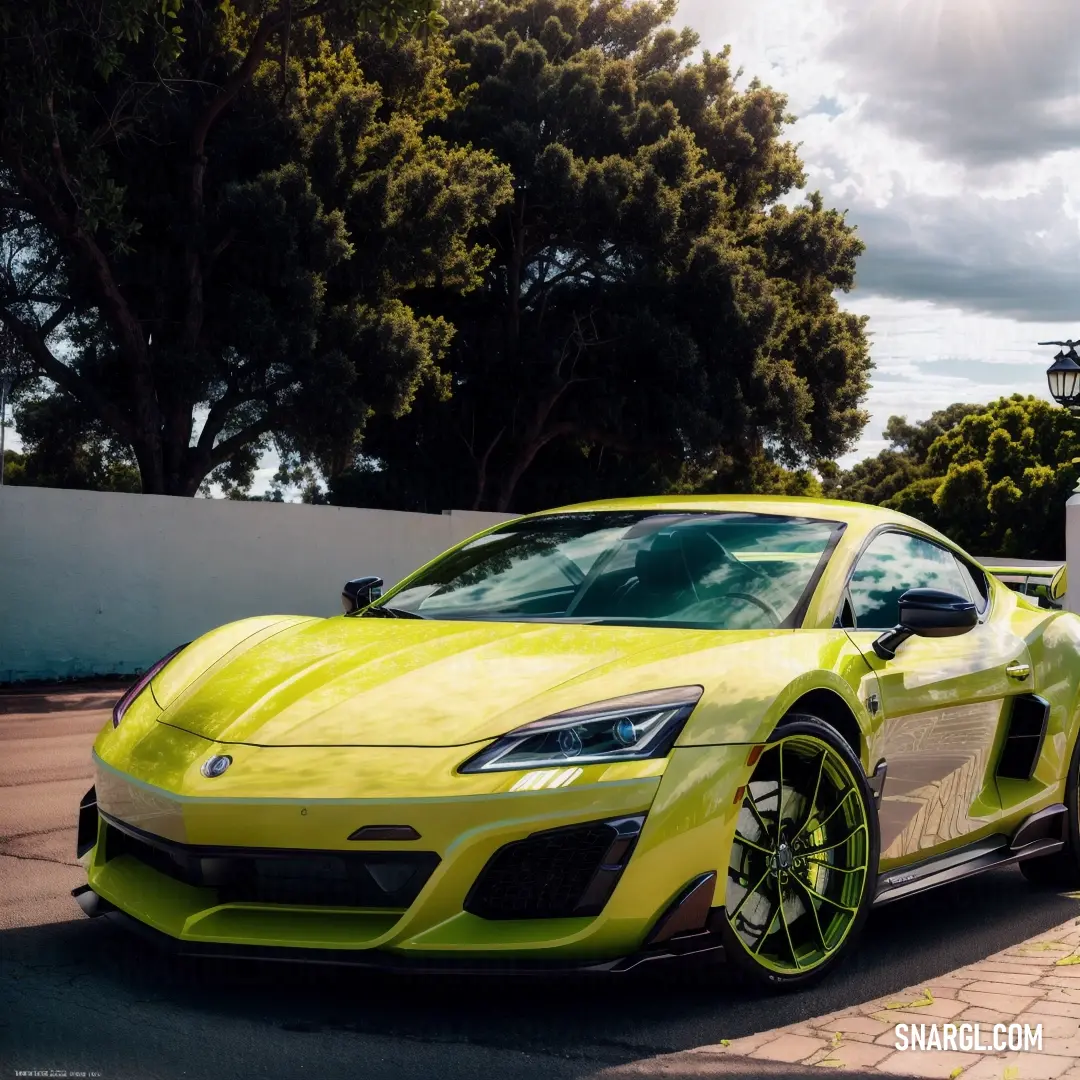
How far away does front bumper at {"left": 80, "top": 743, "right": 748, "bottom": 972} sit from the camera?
340 centimetres

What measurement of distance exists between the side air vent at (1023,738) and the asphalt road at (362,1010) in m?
0.53

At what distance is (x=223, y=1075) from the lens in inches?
125

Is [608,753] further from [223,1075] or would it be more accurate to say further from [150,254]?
[150,254]

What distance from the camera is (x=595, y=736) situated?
11.7 ft

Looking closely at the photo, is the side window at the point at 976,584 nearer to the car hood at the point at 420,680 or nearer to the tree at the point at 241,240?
the car hood at the point at 420,680

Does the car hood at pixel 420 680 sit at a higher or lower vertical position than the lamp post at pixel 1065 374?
lower

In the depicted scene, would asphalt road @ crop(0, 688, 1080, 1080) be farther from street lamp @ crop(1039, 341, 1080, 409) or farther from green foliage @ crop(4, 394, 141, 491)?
green foliage @ crop(4, 394, 141, 491)

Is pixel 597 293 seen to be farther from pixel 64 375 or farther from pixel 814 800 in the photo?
pixel 814 800

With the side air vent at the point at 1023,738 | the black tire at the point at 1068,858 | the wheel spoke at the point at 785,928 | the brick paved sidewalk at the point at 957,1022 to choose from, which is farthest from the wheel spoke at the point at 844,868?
the black tire at the point at 1068,858

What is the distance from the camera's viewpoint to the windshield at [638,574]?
4.45 m

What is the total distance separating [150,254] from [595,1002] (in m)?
19.2

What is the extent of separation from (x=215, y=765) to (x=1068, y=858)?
332 cm

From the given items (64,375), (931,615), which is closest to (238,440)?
(64,375)

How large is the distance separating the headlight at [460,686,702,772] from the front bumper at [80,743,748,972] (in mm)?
77
